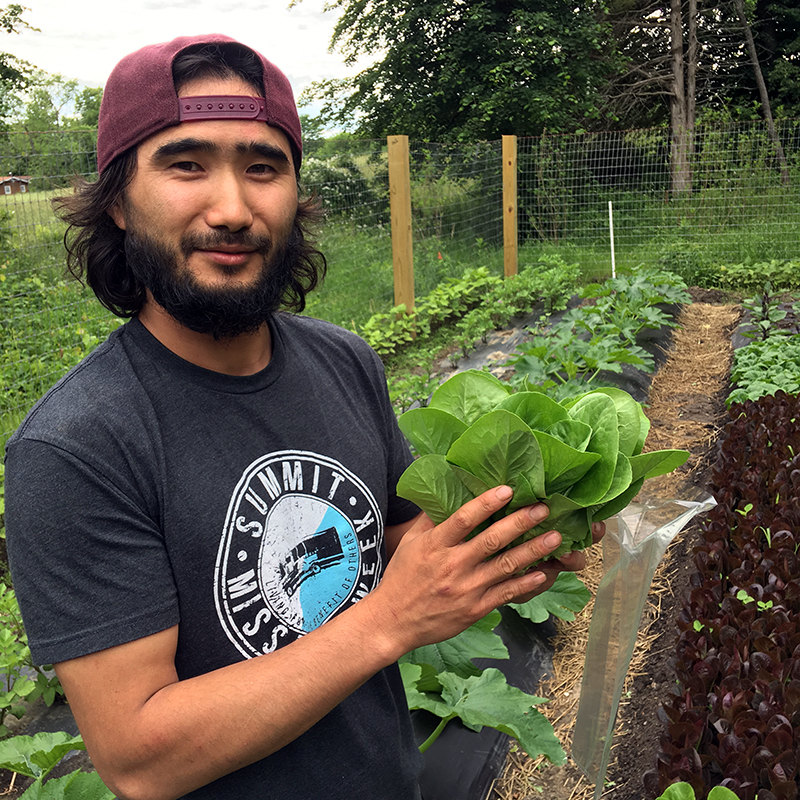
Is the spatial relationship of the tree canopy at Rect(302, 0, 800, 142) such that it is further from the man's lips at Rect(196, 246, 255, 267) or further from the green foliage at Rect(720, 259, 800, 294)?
the man's lips at Rect(196, 246, 255, 267)

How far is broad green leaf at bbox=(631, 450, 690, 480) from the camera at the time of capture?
4.28 feet

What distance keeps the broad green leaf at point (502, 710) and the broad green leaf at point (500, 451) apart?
1.11m

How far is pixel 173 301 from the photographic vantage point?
1303 millimetres

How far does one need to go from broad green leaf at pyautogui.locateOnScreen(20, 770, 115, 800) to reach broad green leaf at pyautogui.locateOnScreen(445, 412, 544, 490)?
1.12 meters

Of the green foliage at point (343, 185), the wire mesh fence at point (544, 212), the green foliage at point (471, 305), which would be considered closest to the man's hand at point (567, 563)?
the wire mesh fence at point (544, 212)

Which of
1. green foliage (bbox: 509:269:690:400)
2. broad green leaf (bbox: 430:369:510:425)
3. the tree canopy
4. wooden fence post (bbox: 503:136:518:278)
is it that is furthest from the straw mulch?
the tree canopy

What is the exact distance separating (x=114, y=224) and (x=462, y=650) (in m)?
1.54

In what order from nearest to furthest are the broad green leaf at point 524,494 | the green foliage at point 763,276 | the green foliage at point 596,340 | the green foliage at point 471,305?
the broad green leaf at point 524,494
the green foliage at point 596,340
the green foliage at point 471,305
the green foliage at point 763,276

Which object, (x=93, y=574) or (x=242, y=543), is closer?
(x=93, y=574)

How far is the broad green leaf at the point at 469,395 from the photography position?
4.47 feet

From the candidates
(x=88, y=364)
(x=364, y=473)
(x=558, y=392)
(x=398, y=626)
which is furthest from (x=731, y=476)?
(x=88, y=364)

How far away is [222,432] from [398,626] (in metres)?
0.47

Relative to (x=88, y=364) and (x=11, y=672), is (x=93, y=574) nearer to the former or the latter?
(x=88, y=364)

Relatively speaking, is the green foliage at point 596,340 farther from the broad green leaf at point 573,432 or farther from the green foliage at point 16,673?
the green foliage at point 16,673
